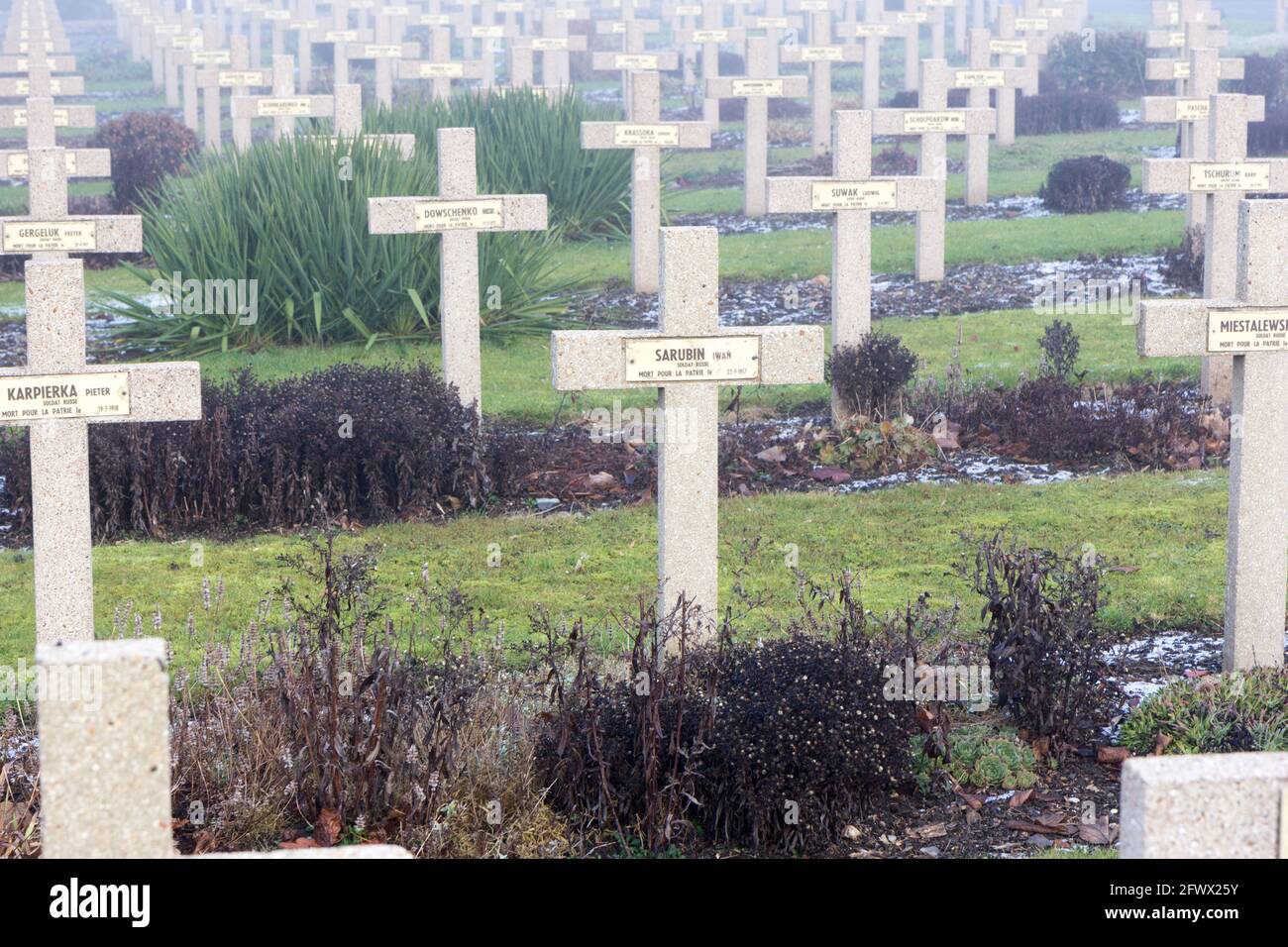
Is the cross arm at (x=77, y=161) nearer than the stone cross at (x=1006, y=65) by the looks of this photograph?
Yes

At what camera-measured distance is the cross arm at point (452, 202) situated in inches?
488

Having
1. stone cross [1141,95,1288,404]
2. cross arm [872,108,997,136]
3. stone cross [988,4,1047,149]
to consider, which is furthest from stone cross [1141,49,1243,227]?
stone cross [988,4,1047,149]

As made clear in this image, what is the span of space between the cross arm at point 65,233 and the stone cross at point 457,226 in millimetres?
1594

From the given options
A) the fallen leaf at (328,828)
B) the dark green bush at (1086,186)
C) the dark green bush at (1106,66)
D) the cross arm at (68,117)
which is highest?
the dark green bush at (1106,66)

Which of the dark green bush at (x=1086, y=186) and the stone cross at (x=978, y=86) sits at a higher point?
the stone cross at (x=978, y=86)

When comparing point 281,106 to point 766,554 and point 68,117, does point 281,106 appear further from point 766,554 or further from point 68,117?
point 766,554

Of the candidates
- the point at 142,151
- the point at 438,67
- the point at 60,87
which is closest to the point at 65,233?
the point at 142,151

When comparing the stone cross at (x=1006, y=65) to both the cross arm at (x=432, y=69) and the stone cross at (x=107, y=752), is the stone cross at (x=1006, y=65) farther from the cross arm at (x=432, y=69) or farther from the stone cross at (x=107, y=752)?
→ the stone cross at (x=107, y=752)

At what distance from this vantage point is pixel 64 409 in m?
7.08

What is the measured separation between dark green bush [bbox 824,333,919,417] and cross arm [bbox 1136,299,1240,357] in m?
5.15

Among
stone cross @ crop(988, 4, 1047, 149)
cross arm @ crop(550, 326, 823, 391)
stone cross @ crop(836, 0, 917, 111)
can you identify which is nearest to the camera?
cross arm @ crop(550, 326, 823, 391)

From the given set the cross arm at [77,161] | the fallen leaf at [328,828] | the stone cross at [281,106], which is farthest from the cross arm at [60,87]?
the fallen leaf at [328,828]

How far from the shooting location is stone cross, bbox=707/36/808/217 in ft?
76.9

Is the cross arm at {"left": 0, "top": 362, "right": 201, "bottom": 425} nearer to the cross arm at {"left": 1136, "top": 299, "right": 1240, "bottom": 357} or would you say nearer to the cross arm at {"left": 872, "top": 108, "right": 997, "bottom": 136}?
the cross arm at {"left": 1136, "top": 299, "right": 1240, "bottom": 357}
